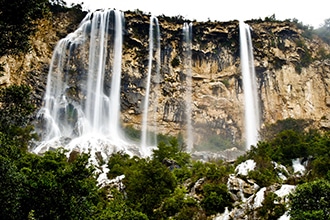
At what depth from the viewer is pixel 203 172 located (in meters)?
24.5

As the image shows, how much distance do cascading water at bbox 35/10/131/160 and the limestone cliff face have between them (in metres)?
1.24

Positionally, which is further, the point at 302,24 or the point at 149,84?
the point at 302,24

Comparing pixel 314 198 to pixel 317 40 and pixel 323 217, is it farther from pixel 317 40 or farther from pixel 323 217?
pixel 317 40

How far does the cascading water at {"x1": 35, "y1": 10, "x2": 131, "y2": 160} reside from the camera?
41.5 m

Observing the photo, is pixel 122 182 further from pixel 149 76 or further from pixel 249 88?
pixel 249 88

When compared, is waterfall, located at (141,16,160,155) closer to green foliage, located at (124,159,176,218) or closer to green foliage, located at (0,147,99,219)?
green foliage, located at (124,159,176,218)

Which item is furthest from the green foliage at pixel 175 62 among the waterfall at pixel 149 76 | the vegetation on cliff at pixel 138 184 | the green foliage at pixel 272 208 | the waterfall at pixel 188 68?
the green foliage at pixel 272 208

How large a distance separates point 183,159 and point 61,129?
53.7 feet

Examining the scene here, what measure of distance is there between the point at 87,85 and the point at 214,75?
51.8ft

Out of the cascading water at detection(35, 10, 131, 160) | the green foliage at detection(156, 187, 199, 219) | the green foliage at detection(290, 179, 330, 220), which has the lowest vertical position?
the green foliage at detection(156, 187, 199, 219)

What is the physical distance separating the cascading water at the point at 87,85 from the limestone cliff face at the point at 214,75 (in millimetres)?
1243

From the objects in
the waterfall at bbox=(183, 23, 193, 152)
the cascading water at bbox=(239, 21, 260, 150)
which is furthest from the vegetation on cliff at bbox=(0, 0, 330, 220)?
the waterfall at bbox=(183, 23, 193, 152)

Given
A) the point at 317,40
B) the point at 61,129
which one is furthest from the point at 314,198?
the point at 317,40

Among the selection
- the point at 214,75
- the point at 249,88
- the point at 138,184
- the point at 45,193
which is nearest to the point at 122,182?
the point at 138,184
